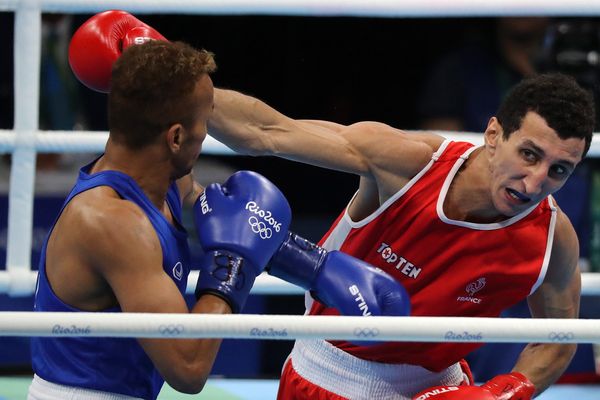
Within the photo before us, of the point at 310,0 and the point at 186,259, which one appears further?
the point at 310,0

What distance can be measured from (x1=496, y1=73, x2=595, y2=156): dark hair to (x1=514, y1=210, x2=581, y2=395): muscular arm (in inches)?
10.2

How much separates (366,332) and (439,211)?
2.00ft

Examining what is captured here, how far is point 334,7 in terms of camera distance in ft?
9.43

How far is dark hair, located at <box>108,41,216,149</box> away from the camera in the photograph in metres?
1.93

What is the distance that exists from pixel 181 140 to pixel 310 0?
99 centimetres

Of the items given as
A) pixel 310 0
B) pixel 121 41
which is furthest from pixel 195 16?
pixel 121 41

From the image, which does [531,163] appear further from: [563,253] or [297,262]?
[297,262]

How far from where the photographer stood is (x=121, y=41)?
90.7 inches

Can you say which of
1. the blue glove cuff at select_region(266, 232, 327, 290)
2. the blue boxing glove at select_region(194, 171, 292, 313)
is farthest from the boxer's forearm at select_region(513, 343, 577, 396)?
the blue boxing glove at select_region(194, 171, 292, 313)

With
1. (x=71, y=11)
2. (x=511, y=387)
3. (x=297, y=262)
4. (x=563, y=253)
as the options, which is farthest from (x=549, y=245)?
(x=71, y=11)

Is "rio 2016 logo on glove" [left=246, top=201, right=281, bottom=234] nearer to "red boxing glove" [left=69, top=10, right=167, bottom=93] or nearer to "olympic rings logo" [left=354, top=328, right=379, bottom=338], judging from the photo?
"olympic rings logo" [left=354, top=328, right=379, bottom=338]

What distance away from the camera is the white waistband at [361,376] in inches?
93.6

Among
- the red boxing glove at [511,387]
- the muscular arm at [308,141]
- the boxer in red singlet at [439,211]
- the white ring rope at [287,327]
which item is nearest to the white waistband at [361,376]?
the boxer in red singlet at [439,211]

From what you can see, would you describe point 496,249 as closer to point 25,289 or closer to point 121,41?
point 121,41
